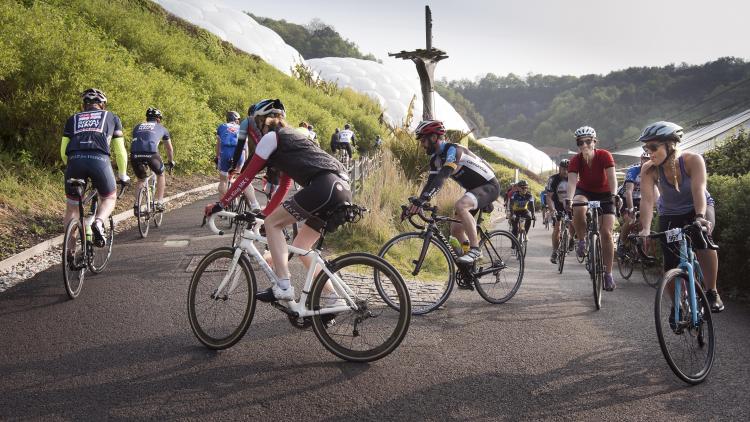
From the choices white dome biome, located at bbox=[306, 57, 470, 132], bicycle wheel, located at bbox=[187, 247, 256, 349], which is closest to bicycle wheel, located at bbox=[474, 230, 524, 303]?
bicycle wheel, located at bbox=[187, 247, 256, 349]

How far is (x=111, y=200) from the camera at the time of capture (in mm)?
6637

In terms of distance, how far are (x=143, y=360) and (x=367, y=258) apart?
1.87 metres

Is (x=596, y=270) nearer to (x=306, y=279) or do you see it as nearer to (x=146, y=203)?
(x=306, y=279)

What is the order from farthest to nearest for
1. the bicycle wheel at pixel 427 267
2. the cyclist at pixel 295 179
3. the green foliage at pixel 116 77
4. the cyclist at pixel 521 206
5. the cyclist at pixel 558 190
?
1. the cyclist at pixel 521 206
2. the cyclist at pixel 558 190
3. the green foliage at pixel 116 77
4. the bicycle wheel at pixel 427 267
5. the cyclist at pixel 295 179

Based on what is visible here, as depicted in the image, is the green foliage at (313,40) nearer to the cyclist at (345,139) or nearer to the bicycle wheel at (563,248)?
the cyclist at (345,139)

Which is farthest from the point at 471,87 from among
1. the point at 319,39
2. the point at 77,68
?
the point at 77,68

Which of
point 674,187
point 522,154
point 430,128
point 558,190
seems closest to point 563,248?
point 558,190

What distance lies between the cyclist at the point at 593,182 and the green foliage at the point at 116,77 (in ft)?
31.8

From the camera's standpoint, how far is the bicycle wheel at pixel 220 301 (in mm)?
4598

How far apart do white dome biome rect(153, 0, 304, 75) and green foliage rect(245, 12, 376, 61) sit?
4985 cm

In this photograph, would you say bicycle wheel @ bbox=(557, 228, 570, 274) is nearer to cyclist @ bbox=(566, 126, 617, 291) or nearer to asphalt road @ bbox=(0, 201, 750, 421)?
cyclist @ bbox=(566, 126, 617, 291)

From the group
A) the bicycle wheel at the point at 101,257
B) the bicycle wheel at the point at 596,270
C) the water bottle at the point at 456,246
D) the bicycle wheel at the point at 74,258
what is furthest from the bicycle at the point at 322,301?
the bicycle wheel at the point at 596,270

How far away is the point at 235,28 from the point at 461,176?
53.4m

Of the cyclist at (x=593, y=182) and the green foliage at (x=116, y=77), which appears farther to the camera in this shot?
the green foliage at (x=116, y=77)
